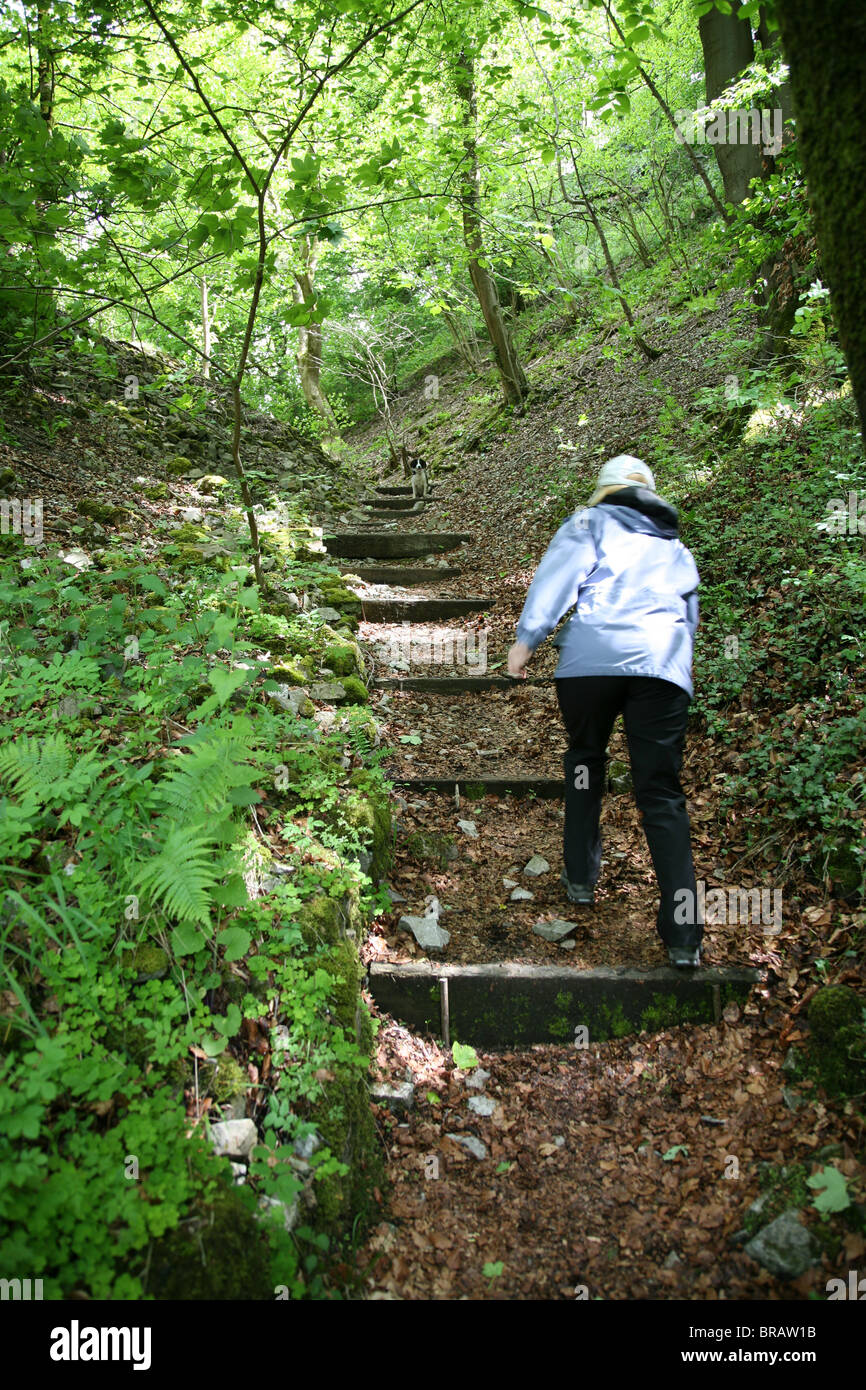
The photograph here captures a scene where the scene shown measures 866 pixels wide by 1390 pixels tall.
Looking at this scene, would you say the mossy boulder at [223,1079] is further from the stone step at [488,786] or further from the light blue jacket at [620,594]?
the stone step at [488,786]

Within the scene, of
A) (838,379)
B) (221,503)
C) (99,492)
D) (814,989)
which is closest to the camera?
(814,989)

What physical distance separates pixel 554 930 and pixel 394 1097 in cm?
109

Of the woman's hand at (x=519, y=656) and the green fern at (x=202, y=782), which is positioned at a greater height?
the woman's hand at (x=519, y=656)

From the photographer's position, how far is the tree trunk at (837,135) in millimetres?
1553

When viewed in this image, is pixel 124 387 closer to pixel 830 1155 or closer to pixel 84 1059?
pixel 84 1059

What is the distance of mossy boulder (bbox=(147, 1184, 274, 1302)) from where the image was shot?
5.49ft

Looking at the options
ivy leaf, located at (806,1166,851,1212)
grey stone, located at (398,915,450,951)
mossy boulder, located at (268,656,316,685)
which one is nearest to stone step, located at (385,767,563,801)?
mossy boulder, located at (268,656,316,685)

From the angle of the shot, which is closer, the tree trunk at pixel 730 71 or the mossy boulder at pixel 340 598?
the mossy boulder at pixel 340 598

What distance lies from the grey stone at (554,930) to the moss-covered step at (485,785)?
3.90 ft

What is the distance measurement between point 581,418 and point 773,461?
512 cm

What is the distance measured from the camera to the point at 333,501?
1113 centimetres

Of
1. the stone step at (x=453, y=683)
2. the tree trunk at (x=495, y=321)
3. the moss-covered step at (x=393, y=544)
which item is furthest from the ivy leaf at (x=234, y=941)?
the tree trunk at (x=495, y=321)

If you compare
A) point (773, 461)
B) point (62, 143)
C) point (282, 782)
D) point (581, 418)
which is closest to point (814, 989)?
point (282, 782)

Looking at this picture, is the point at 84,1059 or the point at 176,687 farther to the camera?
the point at 176,687
